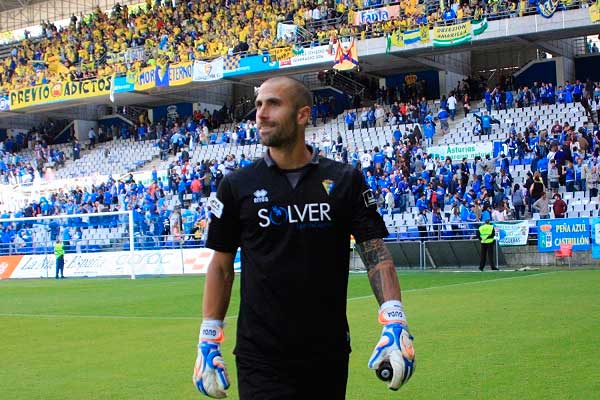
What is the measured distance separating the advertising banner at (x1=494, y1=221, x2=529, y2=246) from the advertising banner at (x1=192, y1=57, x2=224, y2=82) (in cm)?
1987

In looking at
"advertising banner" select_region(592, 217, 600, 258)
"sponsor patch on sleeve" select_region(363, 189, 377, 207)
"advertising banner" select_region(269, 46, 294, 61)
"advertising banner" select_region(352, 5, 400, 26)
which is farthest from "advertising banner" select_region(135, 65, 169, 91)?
"sponsor patch on sleeve" select_region(363, 189, 377, 207)

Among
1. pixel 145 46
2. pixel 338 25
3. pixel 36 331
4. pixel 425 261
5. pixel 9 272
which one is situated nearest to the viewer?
pixel 36 331

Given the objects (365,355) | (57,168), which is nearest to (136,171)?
(57,168)

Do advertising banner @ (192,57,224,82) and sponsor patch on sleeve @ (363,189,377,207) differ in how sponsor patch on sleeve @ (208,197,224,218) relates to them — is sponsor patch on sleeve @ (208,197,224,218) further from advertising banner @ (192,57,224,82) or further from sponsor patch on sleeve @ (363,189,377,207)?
advertising banner @ (192,57,224,82)

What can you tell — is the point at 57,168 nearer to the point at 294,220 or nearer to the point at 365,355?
the point at 365,355

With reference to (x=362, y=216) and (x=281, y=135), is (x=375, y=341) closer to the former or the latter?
(x=362, y=216)

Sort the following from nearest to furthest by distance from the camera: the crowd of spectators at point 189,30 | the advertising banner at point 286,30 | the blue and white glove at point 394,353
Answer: the blue and white glove at point 394,353, the crowd of spectators at point 189,30, the advertising banner at point 286,30

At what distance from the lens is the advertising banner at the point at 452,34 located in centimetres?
3688

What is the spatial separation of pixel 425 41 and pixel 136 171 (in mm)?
17723

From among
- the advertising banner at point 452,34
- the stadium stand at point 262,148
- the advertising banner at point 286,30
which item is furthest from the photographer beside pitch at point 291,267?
the advertising banner at point 286,30

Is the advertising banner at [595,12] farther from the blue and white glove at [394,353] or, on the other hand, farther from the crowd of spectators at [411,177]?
the blue and white glove at [394,353]

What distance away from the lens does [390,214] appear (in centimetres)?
3184

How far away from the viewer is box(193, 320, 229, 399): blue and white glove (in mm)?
4156

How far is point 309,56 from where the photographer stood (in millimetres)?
40500
